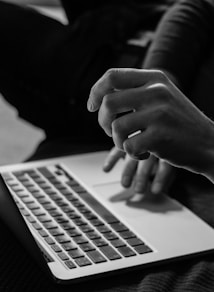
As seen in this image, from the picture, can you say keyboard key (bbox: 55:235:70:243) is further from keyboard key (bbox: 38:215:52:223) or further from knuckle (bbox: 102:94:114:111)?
knuckle (bbox: 102:94:114:111)

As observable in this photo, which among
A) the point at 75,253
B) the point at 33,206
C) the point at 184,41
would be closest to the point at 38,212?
the point at 33,206

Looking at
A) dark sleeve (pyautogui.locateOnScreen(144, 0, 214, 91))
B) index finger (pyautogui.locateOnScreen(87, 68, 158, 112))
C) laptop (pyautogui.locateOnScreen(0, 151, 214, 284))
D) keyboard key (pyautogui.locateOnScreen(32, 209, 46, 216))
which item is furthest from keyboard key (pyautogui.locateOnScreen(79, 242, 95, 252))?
dark sleeve (pyautogui.locateOnScreen(144, 0, 214, 91))

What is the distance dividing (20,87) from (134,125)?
75 cm

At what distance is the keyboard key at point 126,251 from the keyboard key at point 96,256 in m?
0.03

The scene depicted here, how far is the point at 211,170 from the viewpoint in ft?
2.39

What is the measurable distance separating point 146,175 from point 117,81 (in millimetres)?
369

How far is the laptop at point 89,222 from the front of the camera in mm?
806

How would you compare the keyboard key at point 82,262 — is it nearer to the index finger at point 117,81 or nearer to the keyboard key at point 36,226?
the keyboard key at point 36,226

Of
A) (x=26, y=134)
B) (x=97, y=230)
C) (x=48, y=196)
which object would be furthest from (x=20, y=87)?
(x=26, y=134)

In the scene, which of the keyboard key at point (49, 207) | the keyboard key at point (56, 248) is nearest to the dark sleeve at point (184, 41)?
the keyboard key at point (49, 207)

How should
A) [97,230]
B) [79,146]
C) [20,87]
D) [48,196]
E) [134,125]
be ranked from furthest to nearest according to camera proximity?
1. [20,87]
2. [79,146]
3. [48,196]
4. [97,230]
5. [134,125]

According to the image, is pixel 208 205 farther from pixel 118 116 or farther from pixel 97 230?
pixel 118 116

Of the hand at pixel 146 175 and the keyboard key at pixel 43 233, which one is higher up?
the keyboard key at pixel 43 233

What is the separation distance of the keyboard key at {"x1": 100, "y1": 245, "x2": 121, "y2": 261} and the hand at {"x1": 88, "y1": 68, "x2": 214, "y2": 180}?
6.8 inches
